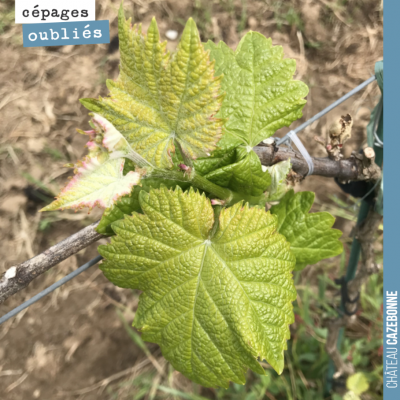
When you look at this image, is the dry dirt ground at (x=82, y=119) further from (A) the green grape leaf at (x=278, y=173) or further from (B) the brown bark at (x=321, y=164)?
(A) the green grape leaf at (x=278, y=173)

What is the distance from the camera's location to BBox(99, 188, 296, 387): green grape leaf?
2.94 feet

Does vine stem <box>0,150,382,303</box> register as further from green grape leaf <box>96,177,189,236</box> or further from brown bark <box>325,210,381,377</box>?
brown bark <box>325,210,381,377</box>

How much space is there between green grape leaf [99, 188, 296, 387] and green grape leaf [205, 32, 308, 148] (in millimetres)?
237

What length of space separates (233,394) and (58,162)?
1.84m

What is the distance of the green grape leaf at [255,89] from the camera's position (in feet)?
3.22

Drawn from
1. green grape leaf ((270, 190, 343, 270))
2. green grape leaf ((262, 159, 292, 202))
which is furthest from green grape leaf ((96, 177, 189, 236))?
green grape leaf ((270, 190, 343, 270))

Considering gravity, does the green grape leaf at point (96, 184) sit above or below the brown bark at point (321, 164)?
above

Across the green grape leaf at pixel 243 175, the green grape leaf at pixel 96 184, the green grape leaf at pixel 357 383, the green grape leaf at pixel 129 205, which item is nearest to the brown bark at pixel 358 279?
the green grape leaf at pixel 357 383

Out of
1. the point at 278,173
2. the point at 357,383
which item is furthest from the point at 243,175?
the point at 357,383

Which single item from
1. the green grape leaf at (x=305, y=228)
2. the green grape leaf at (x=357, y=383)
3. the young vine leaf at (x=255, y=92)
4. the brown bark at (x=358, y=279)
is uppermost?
the young vine leaf at (x=255, y=92)

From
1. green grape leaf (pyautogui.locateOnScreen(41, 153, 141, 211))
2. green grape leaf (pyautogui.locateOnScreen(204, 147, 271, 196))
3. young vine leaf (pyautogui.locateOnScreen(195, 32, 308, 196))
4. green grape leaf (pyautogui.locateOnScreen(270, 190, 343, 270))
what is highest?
young vine leaf (pyautogui.locateOnScreen(195, 32, 308, 196))

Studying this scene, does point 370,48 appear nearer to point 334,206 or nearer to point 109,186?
point 334,206

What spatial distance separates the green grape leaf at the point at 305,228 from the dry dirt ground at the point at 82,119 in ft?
4.70

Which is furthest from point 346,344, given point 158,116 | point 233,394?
point 158,116
